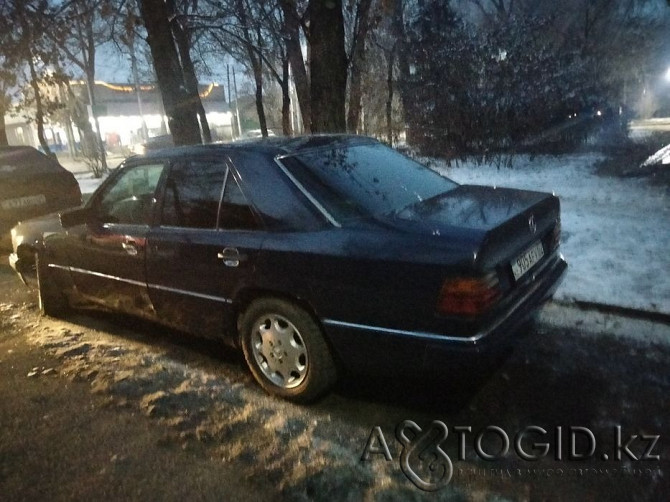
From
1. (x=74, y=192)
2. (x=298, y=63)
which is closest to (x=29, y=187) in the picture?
(x=74, y=192)

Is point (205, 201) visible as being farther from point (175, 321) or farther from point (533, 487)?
point (533, 487)

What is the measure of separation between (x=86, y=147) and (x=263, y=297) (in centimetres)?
2755

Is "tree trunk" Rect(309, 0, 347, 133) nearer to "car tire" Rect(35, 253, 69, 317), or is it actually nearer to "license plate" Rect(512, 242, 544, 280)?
"car tire" Rect(35, 253, 69, 317)

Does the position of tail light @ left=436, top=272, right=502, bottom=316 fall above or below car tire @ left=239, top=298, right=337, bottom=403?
above

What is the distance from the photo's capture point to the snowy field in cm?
444

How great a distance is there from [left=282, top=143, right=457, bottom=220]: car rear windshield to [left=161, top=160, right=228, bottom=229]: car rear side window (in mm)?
524

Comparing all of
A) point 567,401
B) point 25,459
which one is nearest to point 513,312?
point 567,401

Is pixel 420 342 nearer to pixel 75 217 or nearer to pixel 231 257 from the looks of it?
pixel 231 257

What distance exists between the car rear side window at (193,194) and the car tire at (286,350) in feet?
2.24

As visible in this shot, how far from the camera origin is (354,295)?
2.76m

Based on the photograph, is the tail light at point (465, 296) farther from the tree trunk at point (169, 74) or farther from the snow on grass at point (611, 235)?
the tree trunk at point (169, 74)

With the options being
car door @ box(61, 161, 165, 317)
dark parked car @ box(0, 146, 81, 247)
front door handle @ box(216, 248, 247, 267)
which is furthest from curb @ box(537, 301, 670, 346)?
dark parked car @ box(0, 146, 81, 247)

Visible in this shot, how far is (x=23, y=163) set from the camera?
7.78 m

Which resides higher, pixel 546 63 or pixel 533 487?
pixel 546 63
